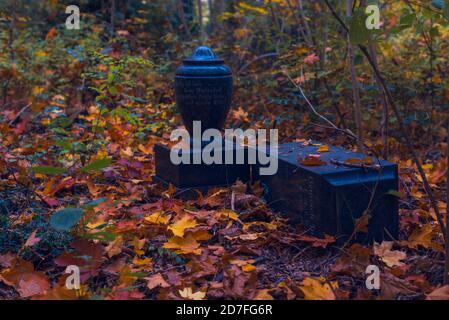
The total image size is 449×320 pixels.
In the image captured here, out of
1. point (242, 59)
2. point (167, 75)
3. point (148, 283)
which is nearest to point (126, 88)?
point (167, 75)

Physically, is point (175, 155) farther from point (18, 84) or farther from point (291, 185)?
point (18, 84)

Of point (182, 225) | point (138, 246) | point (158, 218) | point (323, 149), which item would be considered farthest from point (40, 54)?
point (138, 246)

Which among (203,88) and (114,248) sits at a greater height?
(203,88)

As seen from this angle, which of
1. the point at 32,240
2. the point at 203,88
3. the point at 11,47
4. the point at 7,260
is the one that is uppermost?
the point at 11,47

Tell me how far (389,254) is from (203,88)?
6.49ft

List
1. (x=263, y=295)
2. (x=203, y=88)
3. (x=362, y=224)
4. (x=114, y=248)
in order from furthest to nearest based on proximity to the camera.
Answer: (x=203, y=88) < (x=362, y=224) < (x=114, y=248) < (x=263, y=295)

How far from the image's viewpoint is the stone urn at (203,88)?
4449 millimetres

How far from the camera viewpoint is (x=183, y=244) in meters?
3.22

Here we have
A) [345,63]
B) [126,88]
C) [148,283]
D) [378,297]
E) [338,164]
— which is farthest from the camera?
[126,88]

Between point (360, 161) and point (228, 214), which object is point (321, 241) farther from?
point (228, 214)

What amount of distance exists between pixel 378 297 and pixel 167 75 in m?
5.84

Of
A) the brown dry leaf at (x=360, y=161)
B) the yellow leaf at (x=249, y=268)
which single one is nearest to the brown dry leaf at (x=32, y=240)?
the yellow leaf at (x=249, y=268)

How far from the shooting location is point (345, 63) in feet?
19.9

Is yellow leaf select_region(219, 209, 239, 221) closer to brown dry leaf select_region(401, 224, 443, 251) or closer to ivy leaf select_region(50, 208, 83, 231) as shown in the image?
brown dry leaf select_region(401, 224, 443, 251)
